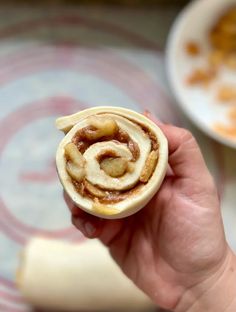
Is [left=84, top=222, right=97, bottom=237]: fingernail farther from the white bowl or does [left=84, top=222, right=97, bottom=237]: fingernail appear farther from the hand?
the white bowl

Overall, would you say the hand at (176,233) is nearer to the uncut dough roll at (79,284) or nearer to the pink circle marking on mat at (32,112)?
the uncut dough roll at (79,284)

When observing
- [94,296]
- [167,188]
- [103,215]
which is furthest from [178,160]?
[94,296]

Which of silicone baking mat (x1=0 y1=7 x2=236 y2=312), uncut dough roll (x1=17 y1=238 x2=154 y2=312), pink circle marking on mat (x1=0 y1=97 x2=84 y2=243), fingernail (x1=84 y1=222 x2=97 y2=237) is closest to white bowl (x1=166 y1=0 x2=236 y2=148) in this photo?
silicone baking mat (x1=0 y1=7 x2=236 y2=312)

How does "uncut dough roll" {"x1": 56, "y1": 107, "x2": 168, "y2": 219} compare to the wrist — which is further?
the wrist

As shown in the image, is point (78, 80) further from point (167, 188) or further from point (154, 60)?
point (167, 188)

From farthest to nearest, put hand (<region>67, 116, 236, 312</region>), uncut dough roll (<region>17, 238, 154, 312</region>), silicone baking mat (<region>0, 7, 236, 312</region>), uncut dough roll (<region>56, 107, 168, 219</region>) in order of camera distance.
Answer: silicone baking mat (<region>0, 7, 236, 312</region>)
uncut dough roll (<region>17, 238, 154, 312</region>)
hand (<region>67, 116, 236, 312</region>)
uncut dough roll (<region>56, 107, 168, 219</region>)

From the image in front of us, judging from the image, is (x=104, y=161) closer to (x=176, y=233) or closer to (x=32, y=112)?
(x=176, y=233)

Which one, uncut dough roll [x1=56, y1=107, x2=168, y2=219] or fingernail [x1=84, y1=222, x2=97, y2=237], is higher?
uncut dough roll [x1=56, y1=107, x2=168, y2=219]
